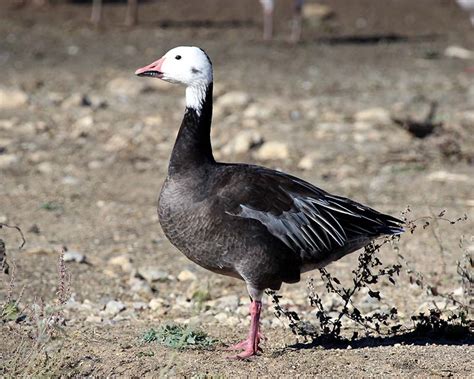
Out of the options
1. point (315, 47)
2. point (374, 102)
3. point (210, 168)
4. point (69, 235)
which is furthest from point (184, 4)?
point (210, 168)

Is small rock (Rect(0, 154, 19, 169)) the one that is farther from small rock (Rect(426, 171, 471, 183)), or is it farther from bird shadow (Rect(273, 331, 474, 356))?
bird shadow (Rect(273, 331, 474, 356))

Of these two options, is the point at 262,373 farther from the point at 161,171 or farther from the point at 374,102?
the point at 374,102

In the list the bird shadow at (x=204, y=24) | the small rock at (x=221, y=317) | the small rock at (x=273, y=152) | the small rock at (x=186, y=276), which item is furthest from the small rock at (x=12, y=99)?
the small rock at (x=221, y=317)

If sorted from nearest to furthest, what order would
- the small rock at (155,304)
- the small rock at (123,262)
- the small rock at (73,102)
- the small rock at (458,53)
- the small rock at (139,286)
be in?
the small rock at (155,304) → the small rock at (139,286) → the small rock at (123,262) → the small rock at (73,102) → the small rock at (458,53)

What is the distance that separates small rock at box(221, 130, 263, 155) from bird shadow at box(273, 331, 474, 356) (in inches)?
220

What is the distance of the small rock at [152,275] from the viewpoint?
27.3 ft

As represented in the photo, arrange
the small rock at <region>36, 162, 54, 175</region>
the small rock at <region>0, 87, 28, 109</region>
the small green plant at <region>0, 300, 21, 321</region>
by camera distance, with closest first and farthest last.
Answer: the small green plant at <region>0, 300, 21, 321</region>
the small rock at <region>36, 162, 54, 175</region>
the small rock at <region>0, 87, 28, 109</region>

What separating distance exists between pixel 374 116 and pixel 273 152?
2081 mm

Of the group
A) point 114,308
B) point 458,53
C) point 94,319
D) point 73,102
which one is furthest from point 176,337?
point 458,53

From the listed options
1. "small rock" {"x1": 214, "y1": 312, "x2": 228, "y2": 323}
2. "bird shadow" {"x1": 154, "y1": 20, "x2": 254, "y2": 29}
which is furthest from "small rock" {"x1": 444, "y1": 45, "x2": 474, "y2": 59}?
"small rock" {"x1": 214, "y1": 312, "x2": 228, "y2": 323}

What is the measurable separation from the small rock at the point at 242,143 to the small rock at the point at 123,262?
11.5 ft

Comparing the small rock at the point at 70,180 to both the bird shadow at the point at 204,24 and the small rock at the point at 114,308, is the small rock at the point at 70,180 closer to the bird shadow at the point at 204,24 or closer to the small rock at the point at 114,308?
the small rock at the point at 114,308

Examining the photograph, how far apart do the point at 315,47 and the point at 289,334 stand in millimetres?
13142

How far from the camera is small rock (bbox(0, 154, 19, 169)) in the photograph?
37.9ft
